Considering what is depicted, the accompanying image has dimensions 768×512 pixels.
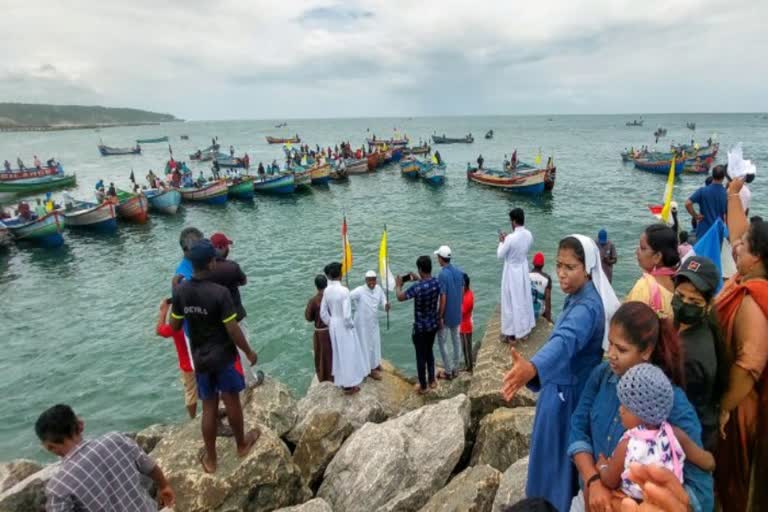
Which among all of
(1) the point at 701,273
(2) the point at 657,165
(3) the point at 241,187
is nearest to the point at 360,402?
(1) the point at 701,273

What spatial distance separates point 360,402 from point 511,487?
10.7 ft

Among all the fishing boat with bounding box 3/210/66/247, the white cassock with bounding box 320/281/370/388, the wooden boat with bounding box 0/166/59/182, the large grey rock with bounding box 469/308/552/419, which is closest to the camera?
the large grey rock with bounding box 469/308/552/419

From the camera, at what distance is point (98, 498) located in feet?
9.21

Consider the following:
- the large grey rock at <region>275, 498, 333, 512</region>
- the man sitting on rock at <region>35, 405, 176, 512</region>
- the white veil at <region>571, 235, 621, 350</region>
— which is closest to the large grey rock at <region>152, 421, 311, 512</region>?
the large grey rock at <region>275, 498, 333, 512</region>

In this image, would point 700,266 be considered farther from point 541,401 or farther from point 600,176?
point 600,176

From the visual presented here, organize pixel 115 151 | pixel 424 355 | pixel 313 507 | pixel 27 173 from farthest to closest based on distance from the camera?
pixel 115 151, pixel 27 173, pixel 424 355, pixel 313 507

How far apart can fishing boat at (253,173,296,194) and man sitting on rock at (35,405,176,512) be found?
30.4 metres

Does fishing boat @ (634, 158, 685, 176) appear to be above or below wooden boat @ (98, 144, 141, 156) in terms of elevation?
below

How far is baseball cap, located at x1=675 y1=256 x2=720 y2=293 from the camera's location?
246 centimetres

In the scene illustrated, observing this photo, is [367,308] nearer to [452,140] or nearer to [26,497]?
[26,497]

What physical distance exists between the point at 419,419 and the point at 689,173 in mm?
40885

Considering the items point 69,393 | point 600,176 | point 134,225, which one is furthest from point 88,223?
point 600,176

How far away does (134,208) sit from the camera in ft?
82.5

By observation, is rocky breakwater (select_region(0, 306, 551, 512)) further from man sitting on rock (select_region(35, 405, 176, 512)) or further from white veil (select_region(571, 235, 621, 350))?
white veil (select_region(571, 235, 621, 350))
